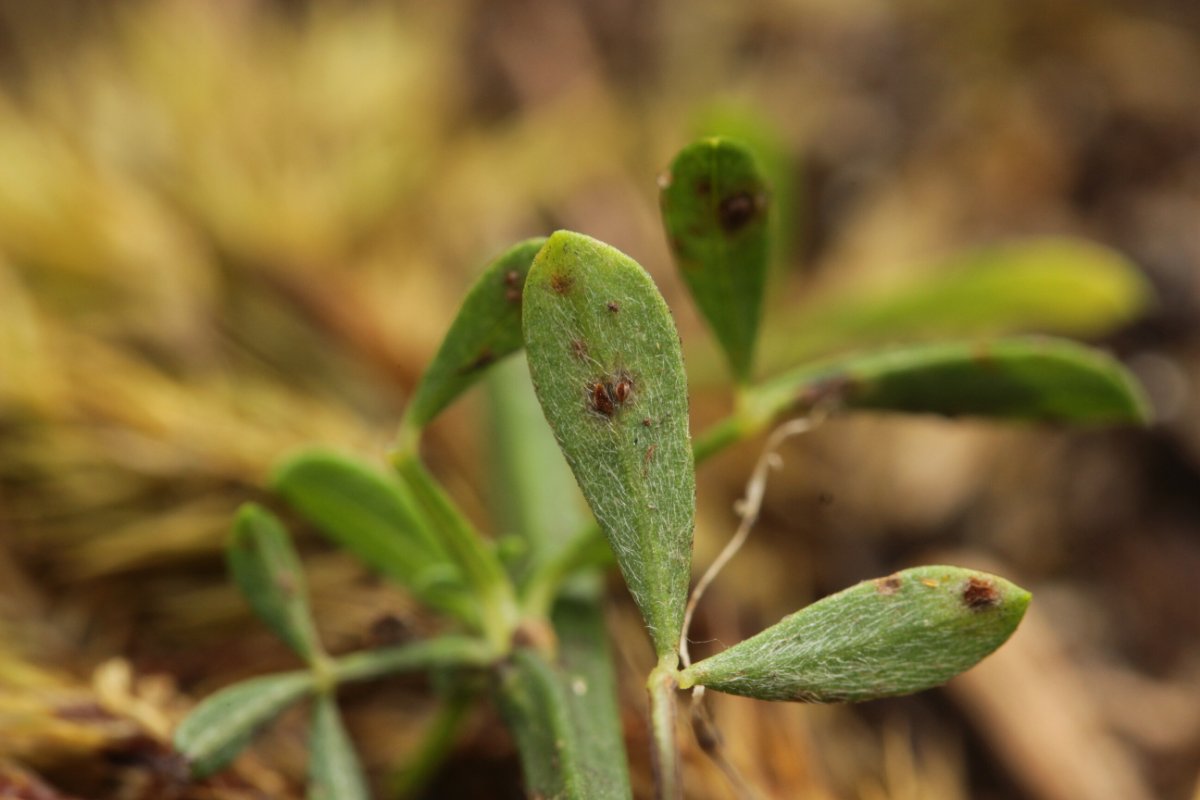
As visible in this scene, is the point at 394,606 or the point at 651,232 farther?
the point at 651,232

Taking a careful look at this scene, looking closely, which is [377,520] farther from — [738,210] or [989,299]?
[989,299]

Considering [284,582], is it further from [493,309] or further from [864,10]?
[864,10]

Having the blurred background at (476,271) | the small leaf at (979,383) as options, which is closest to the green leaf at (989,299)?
the blurred background at (476,271)

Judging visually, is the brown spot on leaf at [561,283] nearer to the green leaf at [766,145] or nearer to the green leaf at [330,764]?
the green leaf at [330,764]

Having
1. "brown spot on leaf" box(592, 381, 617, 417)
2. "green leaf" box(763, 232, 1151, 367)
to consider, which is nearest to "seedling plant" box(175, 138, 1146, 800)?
"brown spot on leaf" box(592, 381, 617, 417)

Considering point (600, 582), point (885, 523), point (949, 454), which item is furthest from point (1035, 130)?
point (600, 582)

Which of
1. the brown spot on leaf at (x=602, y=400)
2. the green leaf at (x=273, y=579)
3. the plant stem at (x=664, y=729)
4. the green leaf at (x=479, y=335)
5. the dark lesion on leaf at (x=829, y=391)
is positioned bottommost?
the plant stem at (x=664, y=729)

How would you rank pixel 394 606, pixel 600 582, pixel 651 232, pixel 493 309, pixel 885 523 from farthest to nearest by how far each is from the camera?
1. pixel 651 232
2. pixel 885 523
3. pixel 394 606
4. pixel 600 582
5. pixel 493 309
